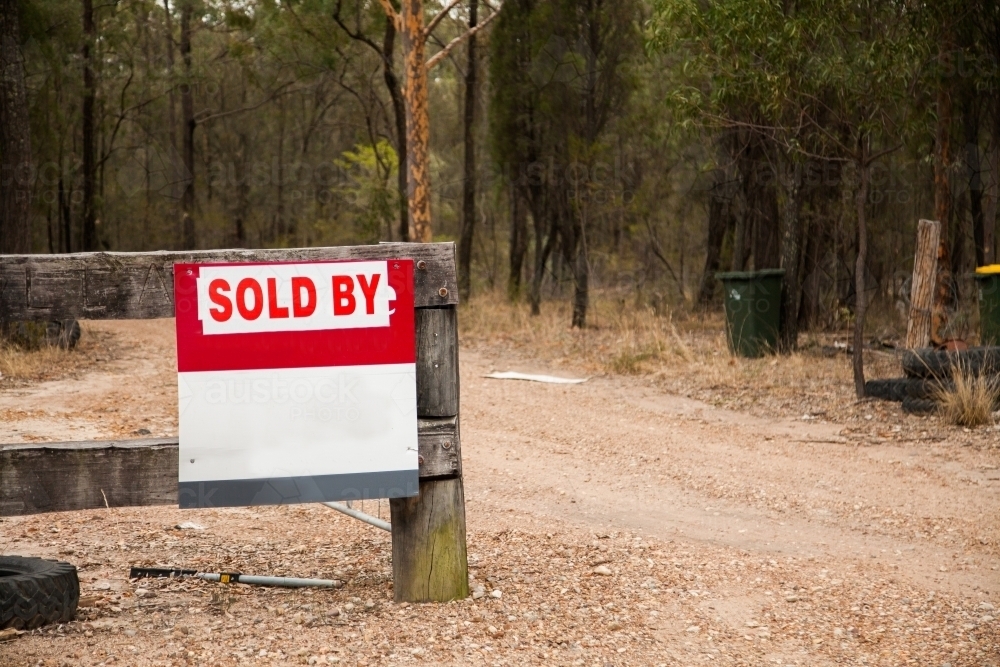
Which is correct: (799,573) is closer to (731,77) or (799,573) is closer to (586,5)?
(731,77)

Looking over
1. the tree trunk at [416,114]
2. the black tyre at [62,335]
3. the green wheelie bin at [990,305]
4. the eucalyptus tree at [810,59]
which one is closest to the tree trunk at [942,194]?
the eucalyptus tree at [810,59]

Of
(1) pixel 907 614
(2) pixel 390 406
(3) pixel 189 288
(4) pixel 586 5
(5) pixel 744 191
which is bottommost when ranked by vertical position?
(1) pixel 907 614

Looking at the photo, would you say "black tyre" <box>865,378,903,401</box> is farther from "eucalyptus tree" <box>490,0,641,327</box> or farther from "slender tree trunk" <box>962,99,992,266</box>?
"eucalyptus tree" <box>490,0,641,327</box>

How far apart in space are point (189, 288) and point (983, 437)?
22.2 ft

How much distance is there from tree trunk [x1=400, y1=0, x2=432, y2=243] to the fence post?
12759 millimetres

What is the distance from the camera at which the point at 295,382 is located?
3934 millimetres

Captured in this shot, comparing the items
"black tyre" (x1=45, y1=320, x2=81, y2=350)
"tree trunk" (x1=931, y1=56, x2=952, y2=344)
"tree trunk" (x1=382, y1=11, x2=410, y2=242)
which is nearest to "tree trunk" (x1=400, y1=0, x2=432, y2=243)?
"tree trunk" (x1=382, y1=11, x2=410, y2=242)

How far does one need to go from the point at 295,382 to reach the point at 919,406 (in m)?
7.01

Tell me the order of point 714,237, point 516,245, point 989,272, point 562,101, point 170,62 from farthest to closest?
point 170,62 → point 516,245 → point 714,237 → point 562,101 → point 989,272

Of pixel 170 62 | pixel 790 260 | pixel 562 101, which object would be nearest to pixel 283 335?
pixel 790 260

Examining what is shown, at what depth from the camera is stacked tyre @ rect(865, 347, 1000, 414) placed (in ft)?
29.9

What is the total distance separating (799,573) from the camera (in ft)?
15.9

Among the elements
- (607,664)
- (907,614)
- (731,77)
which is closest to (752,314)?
(731,77)

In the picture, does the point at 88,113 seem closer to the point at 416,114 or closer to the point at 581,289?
the point at 416,114
